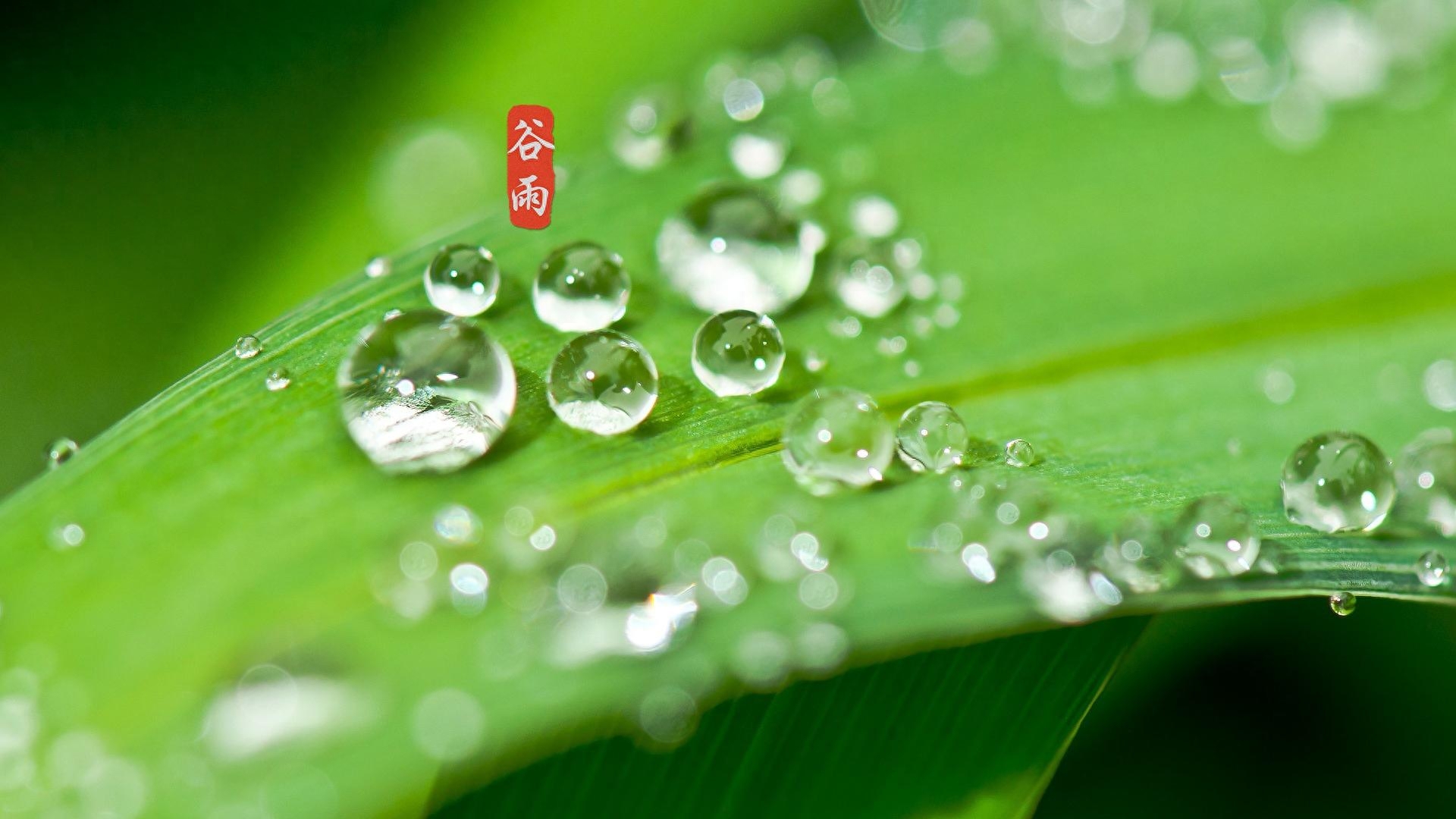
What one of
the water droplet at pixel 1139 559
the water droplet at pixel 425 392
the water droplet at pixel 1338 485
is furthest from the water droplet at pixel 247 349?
the water droplet at pixel 1338 485

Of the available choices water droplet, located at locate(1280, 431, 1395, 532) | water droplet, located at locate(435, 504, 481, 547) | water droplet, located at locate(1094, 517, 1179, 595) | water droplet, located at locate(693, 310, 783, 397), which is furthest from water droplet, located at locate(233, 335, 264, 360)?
water droplet, located at locate(1280, 431, 1395, 532)

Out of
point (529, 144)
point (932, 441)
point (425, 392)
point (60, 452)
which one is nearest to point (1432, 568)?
point (932, 441)

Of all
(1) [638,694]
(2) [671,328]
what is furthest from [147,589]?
(2) [671,328]

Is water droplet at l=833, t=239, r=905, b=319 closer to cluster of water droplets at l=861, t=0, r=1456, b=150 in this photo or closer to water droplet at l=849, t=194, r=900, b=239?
water droplet at l=849, t=194, r=900, b=239

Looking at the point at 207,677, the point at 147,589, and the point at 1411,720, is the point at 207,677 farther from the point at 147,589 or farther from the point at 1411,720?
the point at 1411,720

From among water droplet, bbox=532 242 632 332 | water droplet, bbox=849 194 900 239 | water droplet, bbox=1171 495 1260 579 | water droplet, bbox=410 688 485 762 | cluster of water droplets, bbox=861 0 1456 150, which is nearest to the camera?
water droplet, bbox=410 688 485 762
